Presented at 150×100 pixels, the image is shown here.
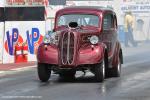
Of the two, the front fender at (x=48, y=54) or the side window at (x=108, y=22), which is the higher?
the side window at (x=108, y=22)

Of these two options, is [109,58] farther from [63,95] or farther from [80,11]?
[63,95]

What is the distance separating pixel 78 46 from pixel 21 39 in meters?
7.71

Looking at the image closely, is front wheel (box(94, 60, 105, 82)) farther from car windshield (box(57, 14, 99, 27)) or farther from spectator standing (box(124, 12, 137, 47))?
spectator standing (box(124, 12, 137, 47))

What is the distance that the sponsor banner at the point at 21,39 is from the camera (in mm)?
23219

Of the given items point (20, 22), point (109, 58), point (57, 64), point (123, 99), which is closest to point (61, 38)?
point (57, 64)

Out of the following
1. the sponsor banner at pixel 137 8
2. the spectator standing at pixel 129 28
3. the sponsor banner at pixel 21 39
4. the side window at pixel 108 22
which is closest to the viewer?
the side window at pixel 108 22

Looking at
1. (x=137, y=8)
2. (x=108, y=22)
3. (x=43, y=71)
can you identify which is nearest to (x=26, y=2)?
(x=108, y=22)

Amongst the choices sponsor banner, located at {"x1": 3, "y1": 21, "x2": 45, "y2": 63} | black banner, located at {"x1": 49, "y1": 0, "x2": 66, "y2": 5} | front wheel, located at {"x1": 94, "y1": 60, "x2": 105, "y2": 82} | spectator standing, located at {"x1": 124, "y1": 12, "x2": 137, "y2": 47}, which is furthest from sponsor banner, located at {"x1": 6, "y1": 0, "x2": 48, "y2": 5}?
spectator standing, located at {"x1": 124, "y1": 12, "x2": 137, "y2": 47}

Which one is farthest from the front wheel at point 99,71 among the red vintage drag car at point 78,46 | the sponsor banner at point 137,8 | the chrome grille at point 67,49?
the sponsor banner at point 137,8

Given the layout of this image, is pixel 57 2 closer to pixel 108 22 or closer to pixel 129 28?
pixel 129 28

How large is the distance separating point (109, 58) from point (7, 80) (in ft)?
9.45

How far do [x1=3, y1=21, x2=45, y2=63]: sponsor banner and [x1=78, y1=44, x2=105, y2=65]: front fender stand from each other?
761cm

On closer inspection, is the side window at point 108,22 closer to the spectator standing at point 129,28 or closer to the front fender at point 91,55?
the front fender at point 91,55

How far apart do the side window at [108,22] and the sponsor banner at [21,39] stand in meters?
5.93
